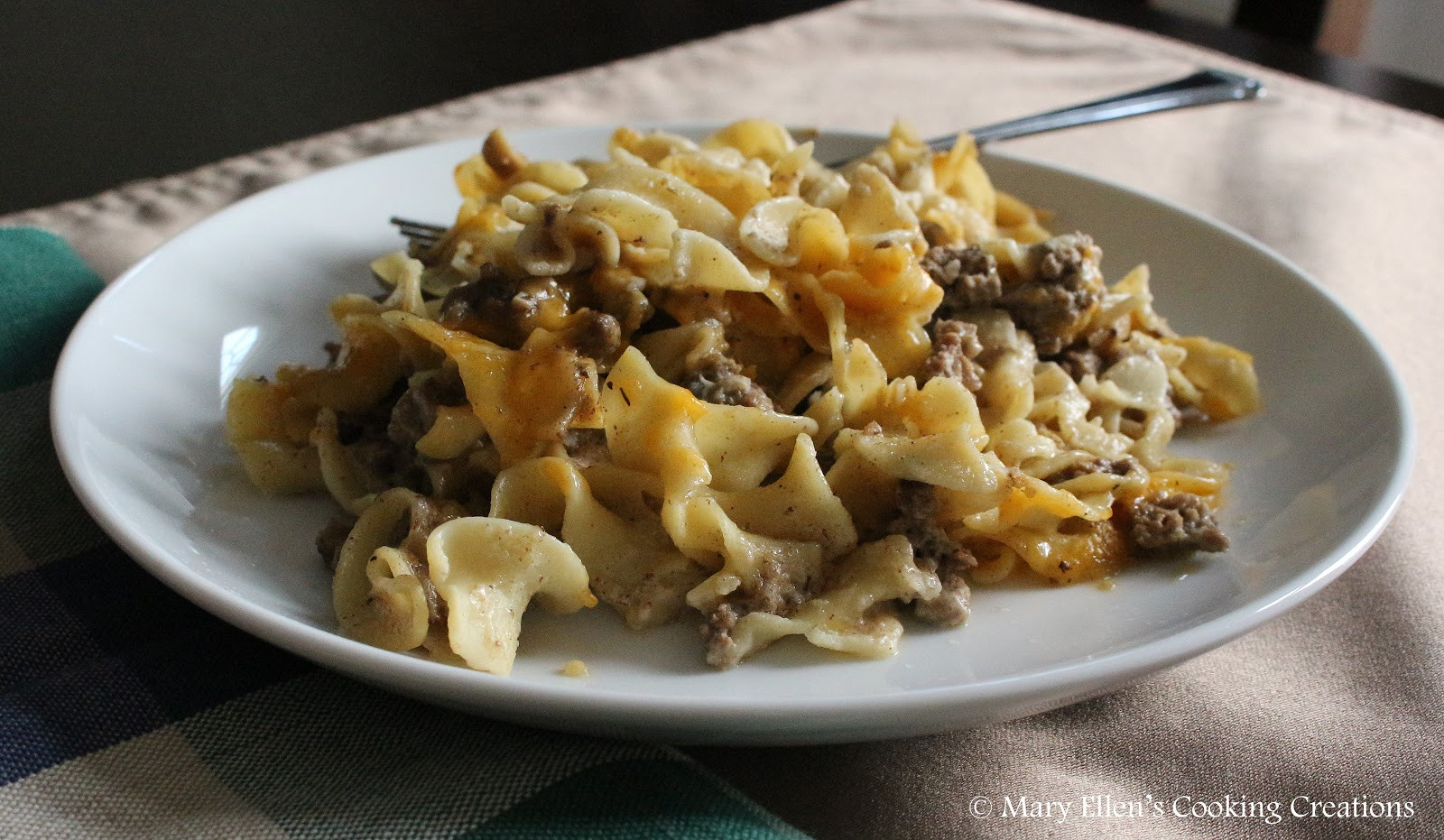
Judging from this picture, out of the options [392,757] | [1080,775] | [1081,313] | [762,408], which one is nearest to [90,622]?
[392,757]

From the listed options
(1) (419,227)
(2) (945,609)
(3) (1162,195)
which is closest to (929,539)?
(2) (945,609)

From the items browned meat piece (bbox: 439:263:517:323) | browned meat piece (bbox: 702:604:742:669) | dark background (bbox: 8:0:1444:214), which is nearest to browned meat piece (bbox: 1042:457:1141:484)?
browned meat piece (bbox: 702:604:742:669)

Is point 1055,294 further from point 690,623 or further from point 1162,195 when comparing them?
point 1162,195

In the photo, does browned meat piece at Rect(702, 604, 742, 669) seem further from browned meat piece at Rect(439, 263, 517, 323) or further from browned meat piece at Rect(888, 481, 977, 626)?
browned meat piece at Rect(439, 263, 517, 323)

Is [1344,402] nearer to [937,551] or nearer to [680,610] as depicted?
[937,551]

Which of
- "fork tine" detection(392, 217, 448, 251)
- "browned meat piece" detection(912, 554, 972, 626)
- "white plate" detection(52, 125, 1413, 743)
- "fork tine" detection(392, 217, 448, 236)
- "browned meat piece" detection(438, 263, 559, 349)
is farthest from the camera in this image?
"fork tine" detection(392, 217, 448, 236)

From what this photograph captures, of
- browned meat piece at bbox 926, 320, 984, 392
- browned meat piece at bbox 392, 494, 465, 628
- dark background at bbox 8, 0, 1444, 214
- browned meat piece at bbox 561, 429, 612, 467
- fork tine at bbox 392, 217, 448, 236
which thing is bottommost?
dark background at bbox 8, 0, 1444, 214

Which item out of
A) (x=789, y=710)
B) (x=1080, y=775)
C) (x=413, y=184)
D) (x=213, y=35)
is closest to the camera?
(x=789, y=710)
